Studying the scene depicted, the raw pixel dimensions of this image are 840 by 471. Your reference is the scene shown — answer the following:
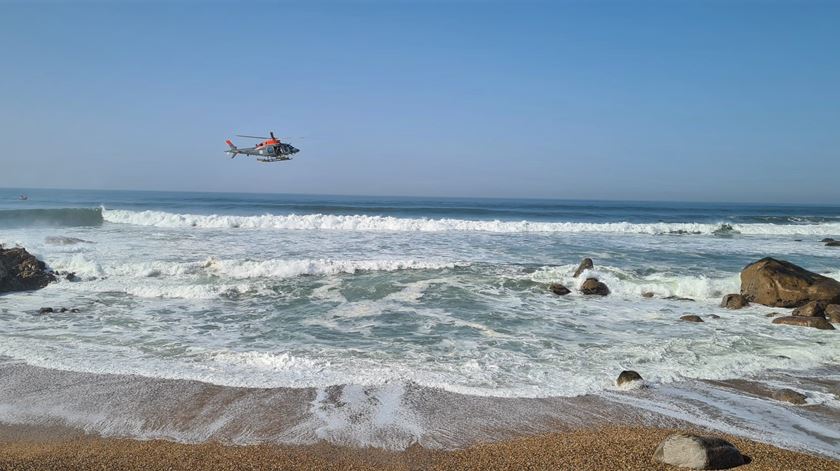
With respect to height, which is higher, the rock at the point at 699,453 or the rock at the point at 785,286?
the rock at the point at 785,286

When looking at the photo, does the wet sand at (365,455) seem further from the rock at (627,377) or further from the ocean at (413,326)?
the rock at (627,377)

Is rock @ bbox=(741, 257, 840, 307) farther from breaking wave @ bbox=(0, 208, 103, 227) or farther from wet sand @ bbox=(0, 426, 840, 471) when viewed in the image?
breaking wave @ bbox=(0, 208, 103, 227)

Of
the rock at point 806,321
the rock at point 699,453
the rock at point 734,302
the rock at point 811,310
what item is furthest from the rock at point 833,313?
the rock at point 699,453

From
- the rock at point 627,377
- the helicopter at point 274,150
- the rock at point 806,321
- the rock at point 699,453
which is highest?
the helicopter at point 274,150

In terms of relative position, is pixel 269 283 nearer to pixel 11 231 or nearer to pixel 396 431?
pixel 396 431

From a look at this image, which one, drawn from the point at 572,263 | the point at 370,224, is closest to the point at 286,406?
the point at 572,263

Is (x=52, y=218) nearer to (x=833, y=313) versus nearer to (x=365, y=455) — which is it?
(x=365, y=455)

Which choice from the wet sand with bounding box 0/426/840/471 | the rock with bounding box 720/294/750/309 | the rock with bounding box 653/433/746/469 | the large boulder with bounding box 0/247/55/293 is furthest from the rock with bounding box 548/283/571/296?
the large boulder with bounding box 0/247/55/293
